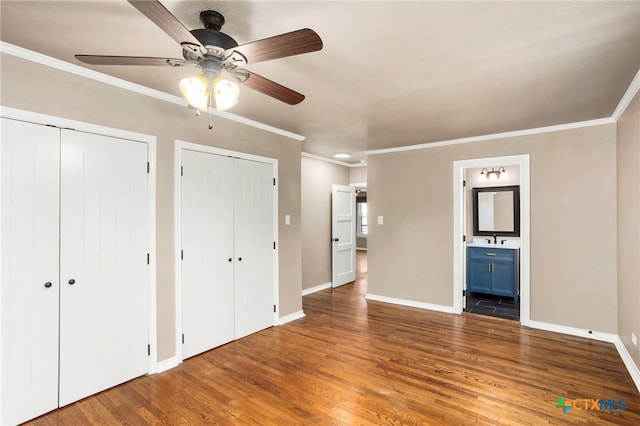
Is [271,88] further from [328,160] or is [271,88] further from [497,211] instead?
[497,211]

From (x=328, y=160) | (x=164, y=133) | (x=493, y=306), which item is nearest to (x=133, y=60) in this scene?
(x=164, y=133)

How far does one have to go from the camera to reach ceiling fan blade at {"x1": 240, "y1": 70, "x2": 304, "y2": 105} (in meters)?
1.88

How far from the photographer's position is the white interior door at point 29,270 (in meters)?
2.10

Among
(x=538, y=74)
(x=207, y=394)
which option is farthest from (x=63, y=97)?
(x=538, y=74)

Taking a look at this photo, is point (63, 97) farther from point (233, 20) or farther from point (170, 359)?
point (170, 359)

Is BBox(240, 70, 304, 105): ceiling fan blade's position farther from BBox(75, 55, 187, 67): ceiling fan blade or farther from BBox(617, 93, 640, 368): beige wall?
BBox(617, 93, 640, 368): beige wall

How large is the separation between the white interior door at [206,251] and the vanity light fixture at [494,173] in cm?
441

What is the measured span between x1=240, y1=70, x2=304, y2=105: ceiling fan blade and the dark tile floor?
416 centimetres

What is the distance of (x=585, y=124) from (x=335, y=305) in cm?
→ 396

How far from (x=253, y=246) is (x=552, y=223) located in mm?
3629

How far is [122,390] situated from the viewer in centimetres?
257

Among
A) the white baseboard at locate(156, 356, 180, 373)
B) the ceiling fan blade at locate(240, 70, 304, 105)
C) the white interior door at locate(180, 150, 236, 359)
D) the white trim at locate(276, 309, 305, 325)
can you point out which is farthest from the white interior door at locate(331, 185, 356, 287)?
the ceiling fan blade at locate(240, 70, 304, 105)

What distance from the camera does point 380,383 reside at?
2.69 metres

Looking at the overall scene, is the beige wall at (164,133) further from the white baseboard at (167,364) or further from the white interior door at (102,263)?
the white interior door at (102,263)
